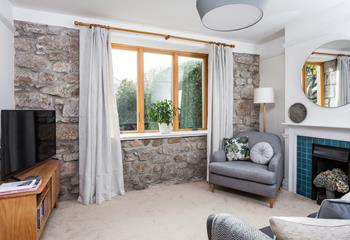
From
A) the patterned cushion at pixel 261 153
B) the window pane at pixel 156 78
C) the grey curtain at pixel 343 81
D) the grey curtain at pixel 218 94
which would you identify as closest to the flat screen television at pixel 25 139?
the window pane at pixel 156 78

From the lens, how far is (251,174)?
2818mm

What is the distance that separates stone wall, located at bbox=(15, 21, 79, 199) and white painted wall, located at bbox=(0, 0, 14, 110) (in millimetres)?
107

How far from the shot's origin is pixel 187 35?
140 inches

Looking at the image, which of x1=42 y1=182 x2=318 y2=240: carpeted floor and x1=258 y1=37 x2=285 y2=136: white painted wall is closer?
x1=42 y1=182 x2=318 y2=240: carpeted floor

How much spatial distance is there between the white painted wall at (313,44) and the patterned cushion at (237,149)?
720 mm

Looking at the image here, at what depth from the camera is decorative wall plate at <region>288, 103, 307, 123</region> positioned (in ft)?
9.92

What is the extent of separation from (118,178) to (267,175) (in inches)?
77.3

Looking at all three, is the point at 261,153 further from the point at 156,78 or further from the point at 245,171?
the point at 156,78

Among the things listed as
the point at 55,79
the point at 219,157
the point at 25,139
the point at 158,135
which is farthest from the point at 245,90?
the point at 25,139

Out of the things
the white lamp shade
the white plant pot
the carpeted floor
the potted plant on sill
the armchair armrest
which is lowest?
the carpeted floor

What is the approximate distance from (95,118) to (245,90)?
2664mm

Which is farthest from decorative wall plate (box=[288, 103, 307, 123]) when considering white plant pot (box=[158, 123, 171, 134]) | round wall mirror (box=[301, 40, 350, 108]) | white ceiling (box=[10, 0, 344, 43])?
white plant pot (box=[158, 123, 171, 134])

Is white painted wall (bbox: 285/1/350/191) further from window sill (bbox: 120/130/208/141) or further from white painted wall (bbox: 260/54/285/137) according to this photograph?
window sill (bbox: 120/130/208/141)

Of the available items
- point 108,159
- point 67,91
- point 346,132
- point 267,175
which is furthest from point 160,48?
point 346,132
